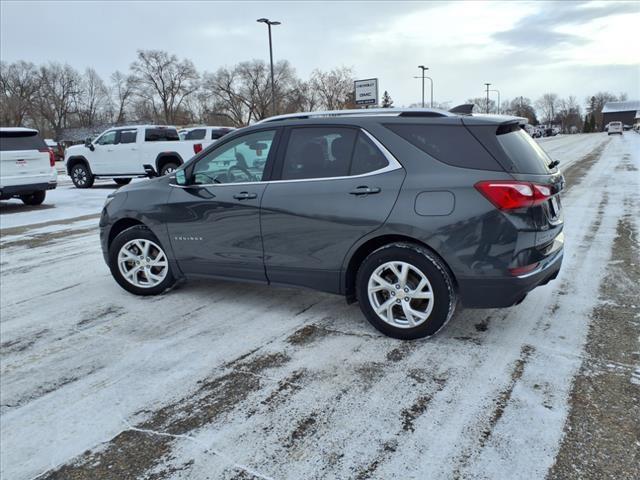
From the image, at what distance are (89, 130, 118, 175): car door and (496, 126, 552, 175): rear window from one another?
1555 cm

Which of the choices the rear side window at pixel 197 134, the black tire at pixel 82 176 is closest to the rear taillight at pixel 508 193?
the rear side window at pixel 197 134

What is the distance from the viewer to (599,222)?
7.96 meters

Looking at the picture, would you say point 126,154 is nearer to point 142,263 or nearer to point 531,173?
point 142,263

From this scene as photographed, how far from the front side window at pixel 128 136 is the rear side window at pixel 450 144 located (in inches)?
574

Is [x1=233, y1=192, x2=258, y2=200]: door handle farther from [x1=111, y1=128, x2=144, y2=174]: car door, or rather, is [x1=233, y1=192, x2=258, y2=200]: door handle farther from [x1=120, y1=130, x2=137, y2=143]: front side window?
[x1=120, y1=130, x2=137, y2=143]: front side window

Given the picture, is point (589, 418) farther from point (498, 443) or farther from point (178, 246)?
point (178, 246)

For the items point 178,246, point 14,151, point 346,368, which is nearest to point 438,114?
point 346,368

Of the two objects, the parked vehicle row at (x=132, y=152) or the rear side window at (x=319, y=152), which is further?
the parked vehicle row at (x=132, y=152)

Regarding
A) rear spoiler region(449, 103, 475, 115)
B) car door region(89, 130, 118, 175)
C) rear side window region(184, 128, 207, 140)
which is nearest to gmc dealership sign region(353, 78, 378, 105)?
rear side window region(184, 128, 207, 140)

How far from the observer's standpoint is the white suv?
11.5 meters

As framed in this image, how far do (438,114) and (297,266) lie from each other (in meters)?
1.63

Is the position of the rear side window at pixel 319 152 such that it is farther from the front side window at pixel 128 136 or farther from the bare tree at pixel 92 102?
the bare tree at pixel 92 102

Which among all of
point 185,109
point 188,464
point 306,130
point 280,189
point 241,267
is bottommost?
point 188,464

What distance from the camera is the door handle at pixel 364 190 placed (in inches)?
148
